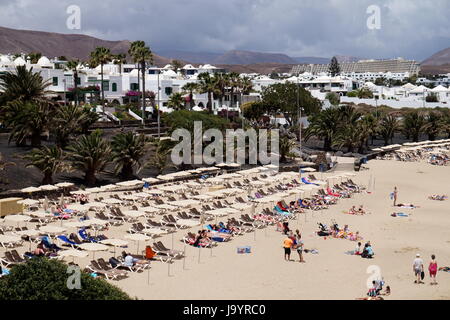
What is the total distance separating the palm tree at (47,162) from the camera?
31.6 meters

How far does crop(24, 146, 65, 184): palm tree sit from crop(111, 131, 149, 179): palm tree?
3.86 m

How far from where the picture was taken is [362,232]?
24250 mm

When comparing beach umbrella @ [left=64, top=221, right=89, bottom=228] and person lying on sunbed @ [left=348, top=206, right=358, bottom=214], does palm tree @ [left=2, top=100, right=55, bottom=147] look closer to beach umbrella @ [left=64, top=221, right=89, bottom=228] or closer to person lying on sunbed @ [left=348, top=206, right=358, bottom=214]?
beach umbrella @ [left=64, top=221, right=89, bottom=228]

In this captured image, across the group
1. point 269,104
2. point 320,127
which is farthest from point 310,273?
point 269,104

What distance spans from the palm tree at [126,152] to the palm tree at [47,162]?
3.86 m

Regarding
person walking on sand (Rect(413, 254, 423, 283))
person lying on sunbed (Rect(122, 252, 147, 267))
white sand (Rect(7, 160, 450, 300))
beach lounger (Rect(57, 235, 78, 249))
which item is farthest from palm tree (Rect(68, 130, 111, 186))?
person walking on sand (Rect(413, 254, 423, 283))

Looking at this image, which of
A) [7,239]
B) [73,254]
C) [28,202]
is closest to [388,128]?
[28,202]

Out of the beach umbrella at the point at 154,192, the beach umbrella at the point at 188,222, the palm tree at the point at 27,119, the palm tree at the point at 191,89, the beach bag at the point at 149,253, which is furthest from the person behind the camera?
the palm tree at the point at 191,89

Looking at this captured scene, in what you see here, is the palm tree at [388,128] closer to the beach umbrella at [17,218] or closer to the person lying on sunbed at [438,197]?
the person lying on sunbed at [438,197]

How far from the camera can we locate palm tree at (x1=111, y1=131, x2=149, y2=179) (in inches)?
1387

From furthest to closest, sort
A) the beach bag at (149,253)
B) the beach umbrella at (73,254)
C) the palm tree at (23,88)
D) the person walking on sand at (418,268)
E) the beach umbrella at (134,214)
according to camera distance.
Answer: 1. the palm tree at (23,88)
2. the beach umbrella at (134,214)
3. the beach bag at (149,253)
4. the beach umbrella at (73,254)
5. the person walking on sand at (418,268)

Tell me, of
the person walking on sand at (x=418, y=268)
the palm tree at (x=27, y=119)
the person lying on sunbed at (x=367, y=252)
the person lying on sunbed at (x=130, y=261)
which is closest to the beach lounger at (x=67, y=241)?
the person lying on sunbed at (x=130, y=261)

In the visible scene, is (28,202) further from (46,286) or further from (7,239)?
(46,286)
